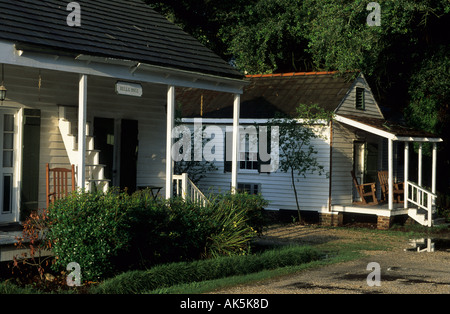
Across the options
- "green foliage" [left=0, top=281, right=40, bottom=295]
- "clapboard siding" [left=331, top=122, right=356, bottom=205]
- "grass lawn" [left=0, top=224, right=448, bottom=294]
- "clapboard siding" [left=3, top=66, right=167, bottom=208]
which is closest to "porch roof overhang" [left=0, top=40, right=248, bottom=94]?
"clapboard siding" [left=3, top=66, right=167, bottom=208]

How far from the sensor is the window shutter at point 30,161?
12.3 metres

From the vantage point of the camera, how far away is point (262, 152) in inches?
845

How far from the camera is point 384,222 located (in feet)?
64.1

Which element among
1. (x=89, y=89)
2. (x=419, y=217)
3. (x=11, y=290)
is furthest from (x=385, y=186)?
(x=11, y=290)

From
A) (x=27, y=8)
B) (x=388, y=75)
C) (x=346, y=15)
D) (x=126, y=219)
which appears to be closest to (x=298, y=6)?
(x=388, y=75)

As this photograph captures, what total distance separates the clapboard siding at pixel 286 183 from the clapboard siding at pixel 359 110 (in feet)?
3.90

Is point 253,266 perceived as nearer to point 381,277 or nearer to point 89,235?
point 381,277

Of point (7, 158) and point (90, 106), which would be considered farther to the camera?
point (90, 106)

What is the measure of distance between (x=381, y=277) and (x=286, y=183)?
10.7 meters

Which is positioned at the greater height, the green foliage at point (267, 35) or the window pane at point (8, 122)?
the green foliage at point (267, 35)

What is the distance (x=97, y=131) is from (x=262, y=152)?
8.30 metres

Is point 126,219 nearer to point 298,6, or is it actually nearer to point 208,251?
point 208,251

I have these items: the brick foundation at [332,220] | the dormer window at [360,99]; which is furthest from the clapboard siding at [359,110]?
the brick foundation at [332,220]

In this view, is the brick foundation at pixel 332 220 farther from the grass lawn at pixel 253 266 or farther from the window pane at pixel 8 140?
the window pane at pixel 8 140
